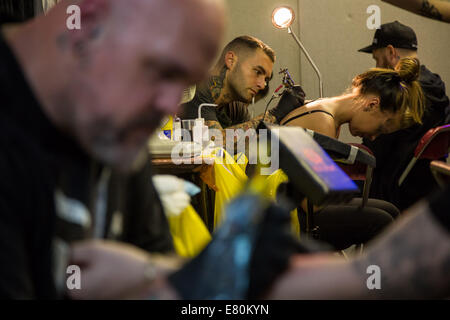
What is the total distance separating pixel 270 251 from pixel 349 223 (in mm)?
1677

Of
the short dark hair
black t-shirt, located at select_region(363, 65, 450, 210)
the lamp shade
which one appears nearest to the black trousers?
black t-shirt, located at select_region(363, 65, 450, 210)

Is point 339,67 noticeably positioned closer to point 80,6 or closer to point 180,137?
point 180,137

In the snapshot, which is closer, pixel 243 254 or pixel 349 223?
pixel 243 254

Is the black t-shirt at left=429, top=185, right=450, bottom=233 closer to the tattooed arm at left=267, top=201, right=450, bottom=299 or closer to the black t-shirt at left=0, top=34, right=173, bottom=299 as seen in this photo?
the tattooed arm at left=267, top=201, right=450, bottom=299

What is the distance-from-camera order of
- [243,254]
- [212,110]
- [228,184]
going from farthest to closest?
1. [212,110]
2. [228,184]
3. [243,254]

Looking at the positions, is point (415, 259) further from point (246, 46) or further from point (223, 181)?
point (246, 46)

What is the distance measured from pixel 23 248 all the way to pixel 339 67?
4.43 m

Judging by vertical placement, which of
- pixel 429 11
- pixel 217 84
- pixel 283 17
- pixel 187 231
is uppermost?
pixel 283 17

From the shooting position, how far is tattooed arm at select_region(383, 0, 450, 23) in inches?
47.6

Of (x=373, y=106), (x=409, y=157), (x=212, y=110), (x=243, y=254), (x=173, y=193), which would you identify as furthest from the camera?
(x=409, y=157)

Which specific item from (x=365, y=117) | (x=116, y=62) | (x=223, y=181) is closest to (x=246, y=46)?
(x=365, y=117)

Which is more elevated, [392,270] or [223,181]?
[223,181]

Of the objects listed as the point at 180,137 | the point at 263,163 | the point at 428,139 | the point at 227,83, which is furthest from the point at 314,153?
the point at 227,83

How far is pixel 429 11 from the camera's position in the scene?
4.08 ft
